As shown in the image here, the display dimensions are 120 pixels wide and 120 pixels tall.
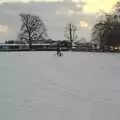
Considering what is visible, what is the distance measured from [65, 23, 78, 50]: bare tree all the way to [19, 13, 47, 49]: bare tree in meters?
0.21

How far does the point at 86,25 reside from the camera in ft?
10.2

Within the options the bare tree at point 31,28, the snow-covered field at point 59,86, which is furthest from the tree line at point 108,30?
the bare tree at point 31,28

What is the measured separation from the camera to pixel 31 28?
10.2 ft

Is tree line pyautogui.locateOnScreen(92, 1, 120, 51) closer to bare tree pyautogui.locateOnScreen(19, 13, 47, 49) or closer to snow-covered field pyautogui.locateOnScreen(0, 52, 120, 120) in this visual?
snow-covered field pyautogui.locateOnScreen(0, 52, 120, 120)

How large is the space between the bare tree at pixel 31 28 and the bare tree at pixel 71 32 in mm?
208

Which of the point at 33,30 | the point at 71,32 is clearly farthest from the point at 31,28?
the point at 71,32

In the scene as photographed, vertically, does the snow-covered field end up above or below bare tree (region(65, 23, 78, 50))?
below

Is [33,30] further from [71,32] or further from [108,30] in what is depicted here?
[108,30]

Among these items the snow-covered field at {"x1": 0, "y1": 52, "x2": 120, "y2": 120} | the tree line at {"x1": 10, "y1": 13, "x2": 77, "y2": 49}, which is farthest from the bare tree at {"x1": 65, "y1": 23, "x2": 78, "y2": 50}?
the snow-covered field at {"x1": 0, "y1": 52, "x2": 120, "y2": 120}

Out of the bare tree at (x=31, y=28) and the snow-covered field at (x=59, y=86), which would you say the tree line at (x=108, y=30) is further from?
the bare tree at (x=31, y=28)

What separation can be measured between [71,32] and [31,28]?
0.37 meters

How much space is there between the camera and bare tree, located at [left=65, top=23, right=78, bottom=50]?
3088 mm

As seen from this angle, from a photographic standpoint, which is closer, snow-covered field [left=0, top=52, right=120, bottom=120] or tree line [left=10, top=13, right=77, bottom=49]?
tree line [left=10, top=13, right=77, bottom=49]

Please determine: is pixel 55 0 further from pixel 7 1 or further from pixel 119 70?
pixel 119 70
